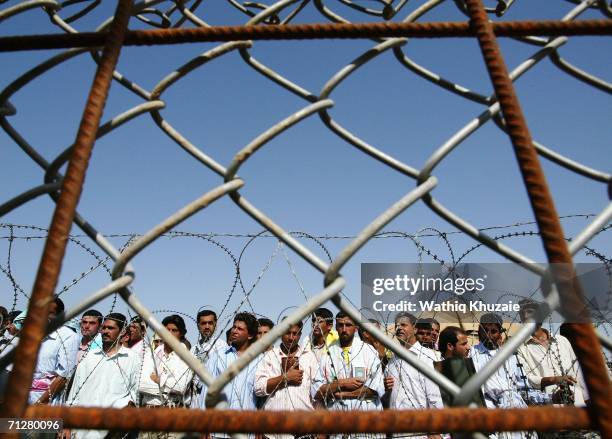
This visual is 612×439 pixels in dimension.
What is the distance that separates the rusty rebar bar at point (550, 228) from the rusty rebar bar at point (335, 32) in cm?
8

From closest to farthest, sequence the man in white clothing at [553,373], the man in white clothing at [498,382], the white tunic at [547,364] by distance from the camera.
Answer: the man in white clothing at [498,382] → the man in white clothing at [553,373] → the white tunic at [547,364]

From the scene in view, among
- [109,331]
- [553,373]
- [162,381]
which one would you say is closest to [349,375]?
[553,373]

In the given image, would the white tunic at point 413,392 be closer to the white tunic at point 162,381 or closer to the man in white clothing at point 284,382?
the man in white clothing at point 284,382

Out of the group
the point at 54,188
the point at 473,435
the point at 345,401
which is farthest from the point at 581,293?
the point at 345,401

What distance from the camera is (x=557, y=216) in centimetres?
63

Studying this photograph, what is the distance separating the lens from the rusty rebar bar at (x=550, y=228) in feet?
1.83

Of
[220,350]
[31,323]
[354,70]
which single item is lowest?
[31,323]

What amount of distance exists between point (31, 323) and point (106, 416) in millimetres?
155

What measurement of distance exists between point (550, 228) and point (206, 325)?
209 inches

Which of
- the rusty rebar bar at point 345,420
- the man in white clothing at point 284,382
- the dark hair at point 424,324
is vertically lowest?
the rusty rebar bar at point 345,420

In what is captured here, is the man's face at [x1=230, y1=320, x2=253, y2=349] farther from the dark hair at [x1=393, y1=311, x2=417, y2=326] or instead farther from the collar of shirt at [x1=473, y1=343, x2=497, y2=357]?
the collar of shirt at [x1=473, y1=343, x2=497, y2=357]

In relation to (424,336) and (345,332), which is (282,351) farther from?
(424,336)

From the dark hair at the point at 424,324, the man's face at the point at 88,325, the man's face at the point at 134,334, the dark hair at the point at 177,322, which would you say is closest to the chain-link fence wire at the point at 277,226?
the dark hair at the point at 424,324

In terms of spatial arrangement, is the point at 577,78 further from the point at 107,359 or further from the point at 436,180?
the point at 107,359
